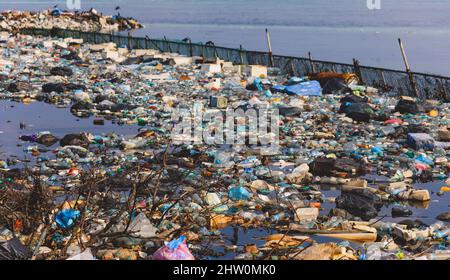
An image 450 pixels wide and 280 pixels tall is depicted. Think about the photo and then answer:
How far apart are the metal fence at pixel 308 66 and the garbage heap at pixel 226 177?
428mm

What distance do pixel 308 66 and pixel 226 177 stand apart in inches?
402

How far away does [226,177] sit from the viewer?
314 inches

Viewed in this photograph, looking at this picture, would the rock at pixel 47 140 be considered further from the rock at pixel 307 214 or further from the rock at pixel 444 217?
the rock at pixel 444 217

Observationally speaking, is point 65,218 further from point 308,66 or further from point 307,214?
point 308,66

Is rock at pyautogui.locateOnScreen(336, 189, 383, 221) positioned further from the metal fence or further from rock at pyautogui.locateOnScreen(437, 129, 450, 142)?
the metal fence

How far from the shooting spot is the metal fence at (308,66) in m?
14.3

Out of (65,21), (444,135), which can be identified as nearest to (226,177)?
(444,135)

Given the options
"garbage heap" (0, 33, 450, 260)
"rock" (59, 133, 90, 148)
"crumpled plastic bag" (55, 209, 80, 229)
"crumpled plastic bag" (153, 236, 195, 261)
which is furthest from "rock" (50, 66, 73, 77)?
"crumpled plastic bag" (153, 236, 195, 261)

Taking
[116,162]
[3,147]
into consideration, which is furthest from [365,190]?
[3,147]

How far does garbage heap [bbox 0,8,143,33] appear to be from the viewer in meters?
44.3

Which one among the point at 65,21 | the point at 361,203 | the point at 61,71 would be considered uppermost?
the point at 65,21

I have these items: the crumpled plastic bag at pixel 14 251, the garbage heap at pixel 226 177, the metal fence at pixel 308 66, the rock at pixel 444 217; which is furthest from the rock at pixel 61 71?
the crumpled plastic bag at pixel 14 251

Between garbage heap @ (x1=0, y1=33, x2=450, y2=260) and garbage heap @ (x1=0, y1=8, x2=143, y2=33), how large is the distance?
27.9 meters

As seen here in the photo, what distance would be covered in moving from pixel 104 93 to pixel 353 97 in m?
5.04
